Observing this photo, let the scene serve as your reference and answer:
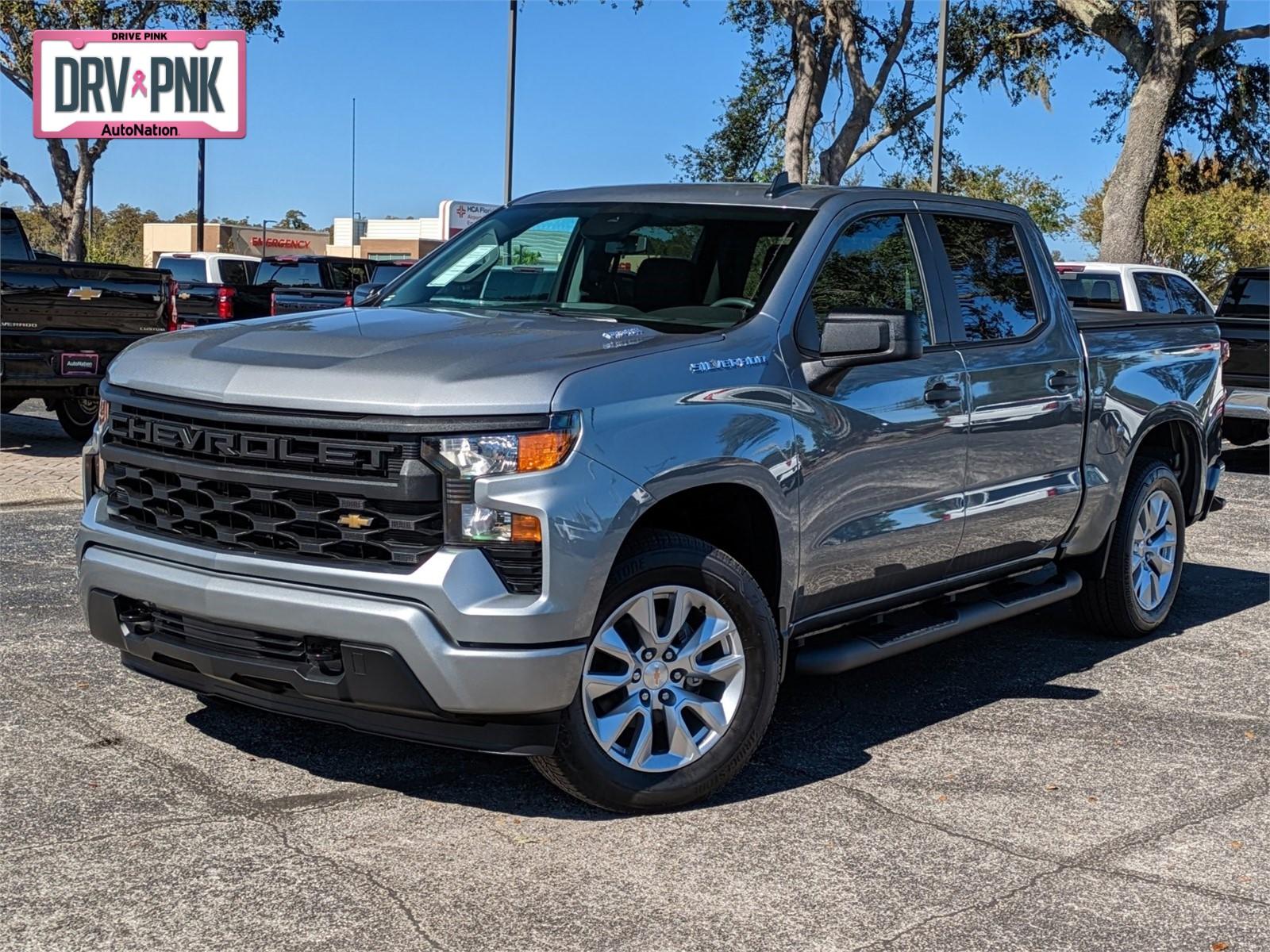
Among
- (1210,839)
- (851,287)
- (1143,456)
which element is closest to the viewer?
(1210,839)

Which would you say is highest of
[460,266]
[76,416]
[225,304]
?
[460,266]

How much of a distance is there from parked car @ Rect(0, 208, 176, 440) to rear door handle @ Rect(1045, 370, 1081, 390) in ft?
30.5

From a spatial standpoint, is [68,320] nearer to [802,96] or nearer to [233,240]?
[802,96]

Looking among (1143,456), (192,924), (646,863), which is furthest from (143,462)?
(1143,456)

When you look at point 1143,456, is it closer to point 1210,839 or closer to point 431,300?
point 1210,839

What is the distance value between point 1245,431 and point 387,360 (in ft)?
42.6

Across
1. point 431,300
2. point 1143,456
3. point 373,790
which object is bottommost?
point 373,790

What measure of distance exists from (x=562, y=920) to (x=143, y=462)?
78.5 inches

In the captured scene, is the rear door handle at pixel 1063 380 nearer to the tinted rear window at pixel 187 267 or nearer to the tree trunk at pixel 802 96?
the tree trunk at pixel 802 96

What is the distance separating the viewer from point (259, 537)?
4.68 m

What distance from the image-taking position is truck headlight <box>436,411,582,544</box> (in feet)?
14.6

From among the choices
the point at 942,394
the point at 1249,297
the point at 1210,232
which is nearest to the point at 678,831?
the point at 942,394

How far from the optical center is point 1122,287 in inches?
590

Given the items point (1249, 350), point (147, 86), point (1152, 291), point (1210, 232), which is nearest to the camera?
point (1249, 350)
